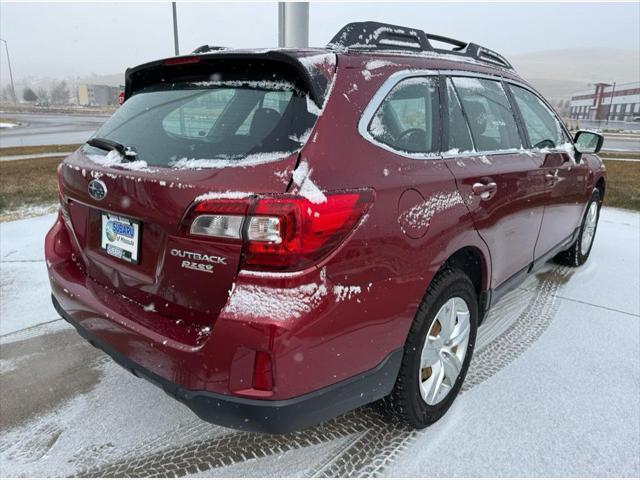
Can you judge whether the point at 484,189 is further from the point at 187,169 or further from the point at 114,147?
the point at 114,147

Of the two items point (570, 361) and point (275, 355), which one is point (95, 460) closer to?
point (275, 355)

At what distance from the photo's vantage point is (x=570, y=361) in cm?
295

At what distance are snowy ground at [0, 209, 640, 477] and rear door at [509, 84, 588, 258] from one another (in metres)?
0.75

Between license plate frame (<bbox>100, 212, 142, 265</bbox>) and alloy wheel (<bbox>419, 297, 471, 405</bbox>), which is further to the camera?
alloy wheel (<bbox>419, 297, 471, 405</bbox>)

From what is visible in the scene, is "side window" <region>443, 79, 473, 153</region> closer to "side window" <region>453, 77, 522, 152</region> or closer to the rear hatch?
"side window" <region>453, 77, 522, 152</region>

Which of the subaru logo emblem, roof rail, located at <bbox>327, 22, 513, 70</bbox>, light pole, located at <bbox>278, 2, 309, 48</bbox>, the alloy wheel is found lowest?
the alloy wheel

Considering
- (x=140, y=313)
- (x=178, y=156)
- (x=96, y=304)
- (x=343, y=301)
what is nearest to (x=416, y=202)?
(x=343, y=301)

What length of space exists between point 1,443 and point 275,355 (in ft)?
5.00

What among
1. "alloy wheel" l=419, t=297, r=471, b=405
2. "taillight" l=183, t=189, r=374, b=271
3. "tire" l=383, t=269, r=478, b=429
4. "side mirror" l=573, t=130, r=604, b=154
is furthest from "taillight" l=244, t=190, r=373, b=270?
"side mirror" l=573, t=130, r=604, b=154

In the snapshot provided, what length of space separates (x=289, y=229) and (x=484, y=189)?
124 centimetres

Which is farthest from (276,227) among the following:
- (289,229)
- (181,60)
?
(181,60)

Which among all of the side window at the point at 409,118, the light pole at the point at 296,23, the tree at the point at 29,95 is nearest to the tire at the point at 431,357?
the side window at the point at 409,118

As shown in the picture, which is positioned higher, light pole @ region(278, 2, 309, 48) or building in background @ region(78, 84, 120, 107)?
light pole @ region(278, 2, 309, 48)

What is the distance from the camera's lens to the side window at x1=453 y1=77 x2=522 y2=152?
256cm
